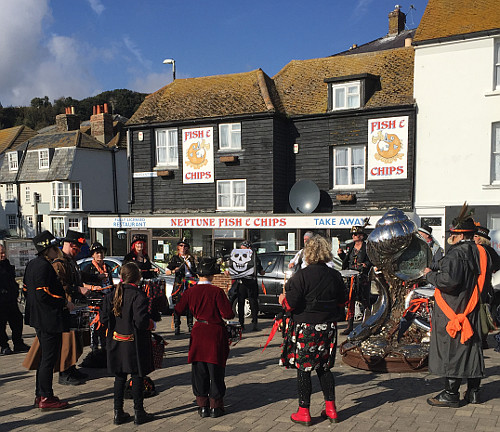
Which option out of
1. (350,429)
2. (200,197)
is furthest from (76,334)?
(200,197)

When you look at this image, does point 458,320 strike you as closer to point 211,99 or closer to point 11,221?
point 211,99

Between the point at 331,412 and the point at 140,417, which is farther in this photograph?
the point at 140,417

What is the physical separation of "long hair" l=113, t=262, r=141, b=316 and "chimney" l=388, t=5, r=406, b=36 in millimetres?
32494

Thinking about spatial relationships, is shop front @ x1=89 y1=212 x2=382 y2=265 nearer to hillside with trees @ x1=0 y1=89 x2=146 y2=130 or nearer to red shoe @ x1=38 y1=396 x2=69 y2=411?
red shoe @ x1=38 y1=396 x2=69 y2=411

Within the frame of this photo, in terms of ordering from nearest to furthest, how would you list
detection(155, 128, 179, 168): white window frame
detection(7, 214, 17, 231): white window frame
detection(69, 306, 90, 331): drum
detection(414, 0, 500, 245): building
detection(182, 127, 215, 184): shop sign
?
1. detection(69, 306, 90, 331): drum
2. detection(414, 0, 500, 245): building
3. detection(182, 127, 215, 184): shop sign
4. detection(155, 128, 179, 168): white window frame
5. detection(7, 214, 17, 231): white window frame

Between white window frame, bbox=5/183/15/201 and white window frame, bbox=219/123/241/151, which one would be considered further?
white window frame, bbox=5/183/15/201

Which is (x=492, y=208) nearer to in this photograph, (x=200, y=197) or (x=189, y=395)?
(x=200, y=197)

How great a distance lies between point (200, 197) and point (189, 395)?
16.5m

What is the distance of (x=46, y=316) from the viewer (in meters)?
5.84

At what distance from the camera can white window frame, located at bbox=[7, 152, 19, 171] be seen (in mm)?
37531

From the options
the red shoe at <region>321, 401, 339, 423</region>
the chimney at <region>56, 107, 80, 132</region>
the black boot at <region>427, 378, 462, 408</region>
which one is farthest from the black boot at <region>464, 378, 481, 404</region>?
the chimney at <region>56, 107, 80, 132</region>

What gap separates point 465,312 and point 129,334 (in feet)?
11.7

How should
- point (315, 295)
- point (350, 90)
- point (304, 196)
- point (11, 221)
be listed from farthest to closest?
point (11, 221) < point (304, 196) < point (350, 90) < point (315, 295)

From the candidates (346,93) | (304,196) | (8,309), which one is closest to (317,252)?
(8,309)
